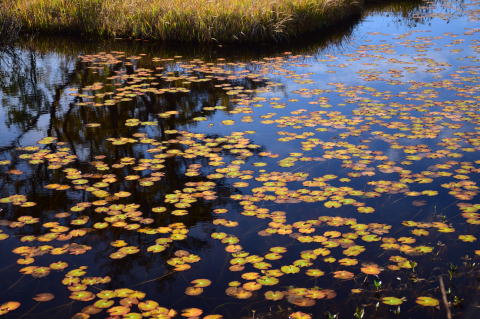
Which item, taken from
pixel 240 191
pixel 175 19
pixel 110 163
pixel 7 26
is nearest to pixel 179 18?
pixel 175 19

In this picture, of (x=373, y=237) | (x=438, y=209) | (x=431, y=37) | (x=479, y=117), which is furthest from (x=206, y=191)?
(x=431, y=37)

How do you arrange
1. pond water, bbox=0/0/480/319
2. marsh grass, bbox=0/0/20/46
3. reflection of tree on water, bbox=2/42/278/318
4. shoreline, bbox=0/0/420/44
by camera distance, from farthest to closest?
shoreline, bbox=0/0/420/44, marsh grass, bbox=0/0/20/46, reflection of tree on water, bbox=2/42/278/318, pond water, bbox=0/0/480/319

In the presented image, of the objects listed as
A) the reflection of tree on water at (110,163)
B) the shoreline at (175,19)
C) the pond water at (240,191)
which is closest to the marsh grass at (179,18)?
the shoreline at (175,19)

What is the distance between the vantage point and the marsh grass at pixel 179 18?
12305mm

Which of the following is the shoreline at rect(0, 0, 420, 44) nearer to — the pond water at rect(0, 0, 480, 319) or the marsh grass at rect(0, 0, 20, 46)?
the marsh grass at rect(0, 0, 20, 46)

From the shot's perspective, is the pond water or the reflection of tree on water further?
the reflection of tree on water

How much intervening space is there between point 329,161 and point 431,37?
8.65m

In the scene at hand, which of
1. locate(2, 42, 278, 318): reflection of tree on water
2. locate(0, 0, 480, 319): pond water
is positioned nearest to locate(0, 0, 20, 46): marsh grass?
locate(0, 0, 480, 319): pond water

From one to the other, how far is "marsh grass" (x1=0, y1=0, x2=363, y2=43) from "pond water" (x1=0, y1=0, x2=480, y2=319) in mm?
2412

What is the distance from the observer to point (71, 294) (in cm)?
363

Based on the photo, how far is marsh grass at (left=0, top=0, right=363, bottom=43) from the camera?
12.3 m

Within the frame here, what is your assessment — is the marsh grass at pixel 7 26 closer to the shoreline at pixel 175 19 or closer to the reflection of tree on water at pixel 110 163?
the shoreline at pixel 175 19

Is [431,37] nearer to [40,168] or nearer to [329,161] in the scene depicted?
[329,161]

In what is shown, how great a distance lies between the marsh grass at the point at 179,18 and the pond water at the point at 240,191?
2412mm
